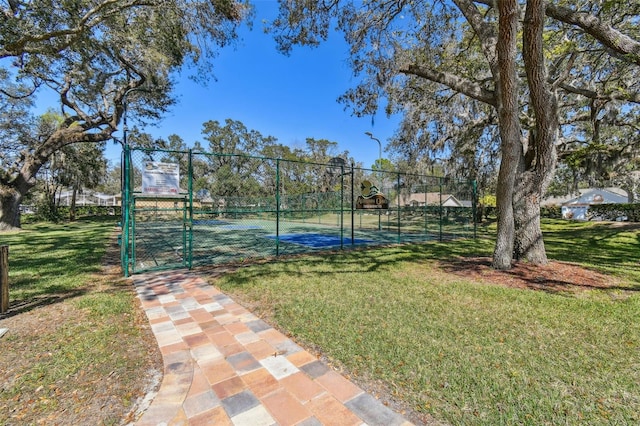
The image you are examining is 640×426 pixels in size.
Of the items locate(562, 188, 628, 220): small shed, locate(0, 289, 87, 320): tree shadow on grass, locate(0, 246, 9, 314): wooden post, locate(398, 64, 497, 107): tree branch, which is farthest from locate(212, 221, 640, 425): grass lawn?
locate(562, 188, 628, 220): small shed

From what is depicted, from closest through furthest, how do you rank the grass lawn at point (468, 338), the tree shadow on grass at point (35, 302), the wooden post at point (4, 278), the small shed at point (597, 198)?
the grass lawn at point (468, 338)
the wooden post at point (4, 278)
the tree shadow on grass at point (35, 302)
the small shed at point (597, 198)

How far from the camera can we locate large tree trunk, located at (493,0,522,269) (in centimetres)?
427

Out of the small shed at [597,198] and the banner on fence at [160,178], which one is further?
the small shed at [597,198]

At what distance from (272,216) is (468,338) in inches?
826

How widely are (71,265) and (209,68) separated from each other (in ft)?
21.0

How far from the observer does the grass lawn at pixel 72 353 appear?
6.06 ft

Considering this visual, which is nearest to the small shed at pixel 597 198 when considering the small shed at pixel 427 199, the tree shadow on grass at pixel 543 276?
the small shed at pixel 427 199

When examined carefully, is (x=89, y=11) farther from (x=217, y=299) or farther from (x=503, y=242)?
(x=503, y=242)

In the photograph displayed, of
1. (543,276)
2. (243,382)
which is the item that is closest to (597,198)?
(543,276)

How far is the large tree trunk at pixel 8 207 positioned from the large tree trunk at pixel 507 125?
1843cm

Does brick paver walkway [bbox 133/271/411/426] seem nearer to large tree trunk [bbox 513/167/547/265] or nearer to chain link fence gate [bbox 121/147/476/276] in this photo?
chain link fence gate [bbox 121/147/476/276]

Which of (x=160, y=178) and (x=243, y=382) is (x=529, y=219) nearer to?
(x=243, y=382)

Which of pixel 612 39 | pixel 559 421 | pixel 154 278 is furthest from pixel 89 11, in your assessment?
pixel 612 39

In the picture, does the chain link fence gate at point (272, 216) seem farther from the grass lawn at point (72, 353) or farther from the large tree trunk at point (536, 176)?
the large tree trunk at point (536, 176)
